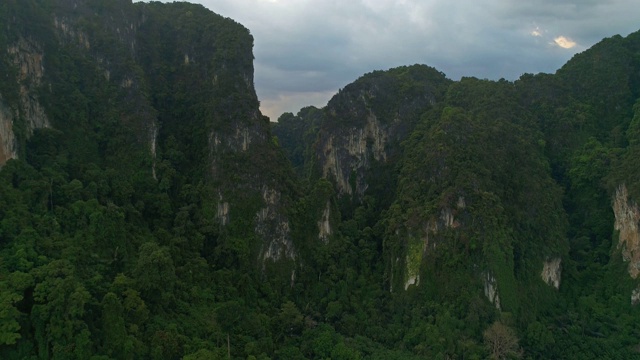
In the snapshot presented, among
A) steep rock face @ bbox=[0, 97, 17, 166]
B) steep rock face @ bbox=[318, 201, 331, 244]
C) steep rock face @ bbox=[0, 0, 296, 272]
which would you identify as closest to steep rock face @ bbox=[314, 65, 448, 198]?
steep rock face @ bbox=[318, 201, 331, 244]

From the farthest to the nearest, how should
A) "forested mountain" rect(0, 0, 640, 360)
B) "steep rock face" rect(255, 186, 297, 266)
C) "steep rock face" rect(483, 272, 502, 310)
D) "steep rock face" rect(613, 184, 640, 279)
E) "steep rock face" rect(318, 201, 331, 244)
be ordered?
"steep rock face" rect(318, 201, 331, 244), "steep rock face" rect(255, 186, 297, 266), "steep rock face" rect(613, 184, 640, 279), "steep rock face" rect(483, 272, 502, 310), "forested mountain" rect(0, 0, 640, 360)

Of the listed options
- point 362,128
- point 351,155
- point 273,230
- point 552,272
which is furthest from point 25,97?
point 552,272

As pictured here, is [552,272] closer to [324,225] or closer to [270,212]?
[324,225]

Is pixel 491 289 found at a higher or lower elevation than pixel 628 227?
Result: lower

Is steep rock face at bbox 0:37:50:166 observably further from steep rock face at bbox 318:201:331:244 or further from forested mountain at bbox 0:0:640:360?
steep rock face at bbox 318:201:331:244

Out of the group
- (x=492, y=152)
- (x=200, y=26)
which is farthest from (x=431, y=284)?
(x=200, y=26)
